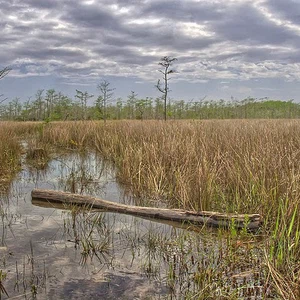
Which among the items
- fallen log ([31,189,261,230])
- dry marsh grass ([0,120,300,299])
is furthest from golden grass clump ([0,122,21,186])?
fallen log ([31,189,261,230])

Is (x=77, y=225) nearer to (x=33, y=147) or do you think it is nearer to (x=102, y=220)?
(x=102, y=220)

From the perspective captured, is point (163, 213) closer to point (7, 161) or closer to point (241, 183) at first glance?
point (241, 183)

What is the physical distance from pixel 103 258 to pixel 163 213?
1.41m

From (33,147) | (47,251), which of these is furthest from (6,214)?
(33,147)

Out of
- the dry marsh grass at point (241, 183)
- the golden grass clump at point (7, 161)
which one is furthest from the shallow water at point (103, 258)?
the golden grass clump at point (7, 161)

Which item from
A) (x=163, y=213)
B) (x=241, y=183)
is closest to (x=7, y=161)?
(x=163, y=213)

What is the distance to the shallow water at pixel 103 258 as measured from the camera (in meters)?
2.71

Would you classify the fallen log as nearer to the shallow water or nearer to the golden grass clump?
the shallow water

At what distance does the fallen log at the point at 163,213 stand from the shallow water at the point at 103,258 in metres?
0.14

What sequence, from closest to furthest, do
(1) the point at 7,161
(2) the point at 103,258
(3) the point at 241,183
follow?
(2) the point at 103,258 → (3) the point at 241,183 → (1) the point at 7,161

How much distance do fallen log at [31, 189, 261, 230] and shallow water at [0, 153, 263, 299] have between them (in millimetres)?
141

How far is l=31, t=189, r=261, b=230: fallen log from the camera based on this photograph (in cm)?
388

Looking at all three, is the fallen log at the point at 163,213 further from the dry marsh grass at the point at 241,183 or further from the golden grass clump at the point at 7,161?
the golden grass clump at the point at 7,161

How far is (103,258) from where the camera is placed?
3305mm
